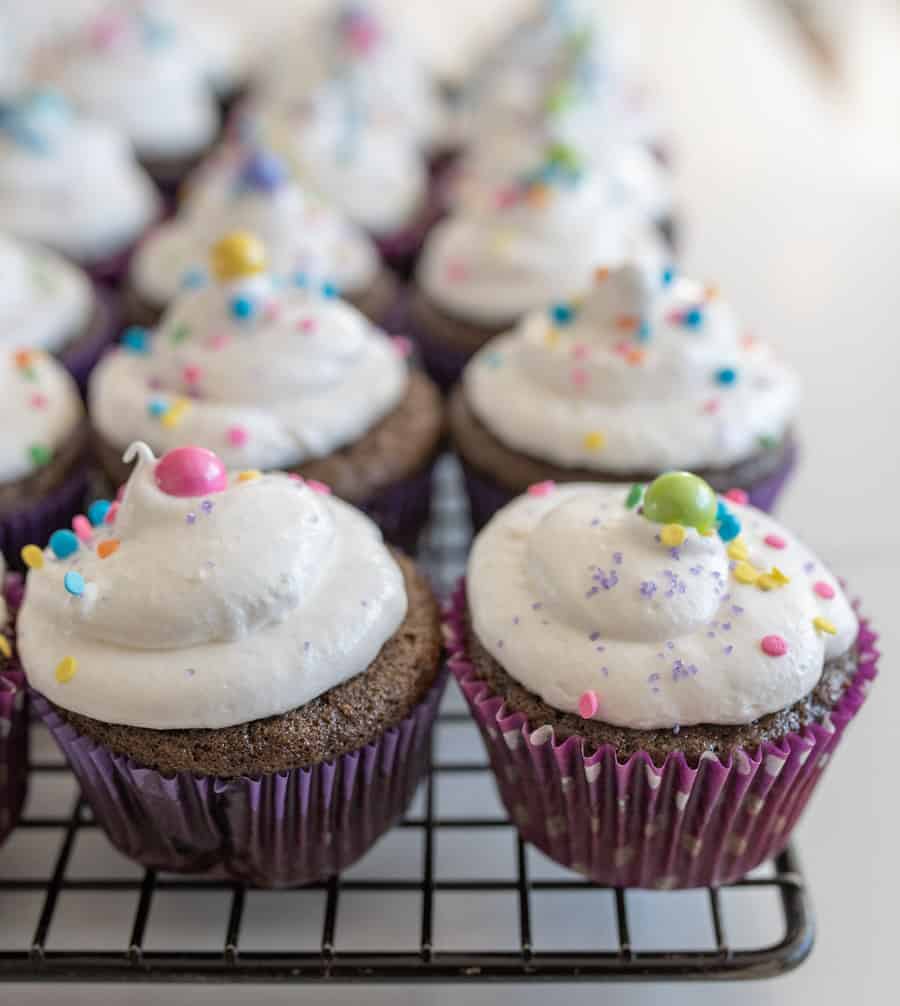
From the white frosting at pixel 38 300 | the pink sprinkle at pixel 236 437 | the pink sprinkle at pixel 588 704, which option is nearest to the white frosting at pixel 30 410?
the white frosting at pixel 38 300

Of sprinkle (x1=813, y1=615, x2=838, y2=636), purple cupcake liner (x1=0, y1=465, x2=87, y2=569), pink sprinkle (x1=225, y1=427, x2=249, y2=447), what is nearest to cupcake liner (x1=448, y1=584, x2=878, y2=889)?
sprinkle (x1=813, y1=615, x2=838, y2=636)

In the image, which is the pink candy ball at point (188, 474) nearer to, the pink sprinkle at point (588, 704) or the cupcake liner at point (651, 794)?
the cupcake liner at point (651, 794)

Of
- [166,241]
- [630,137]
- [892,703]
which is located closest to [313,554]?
[892,703]

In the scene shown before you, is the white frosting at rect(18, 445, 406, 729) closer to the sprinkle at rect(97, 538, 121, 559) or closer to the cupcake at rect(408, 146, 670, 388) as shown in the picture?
the sprinkle at rect(97, 538, 121, 559)

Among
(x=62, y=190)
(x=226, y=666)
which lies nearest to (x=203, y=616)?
(x=226, y=666)

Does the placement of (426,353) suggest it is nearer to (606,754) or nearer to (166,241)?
(166,241)

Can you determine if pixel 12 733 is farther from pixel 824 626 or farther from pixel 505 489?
pixel 824 626
